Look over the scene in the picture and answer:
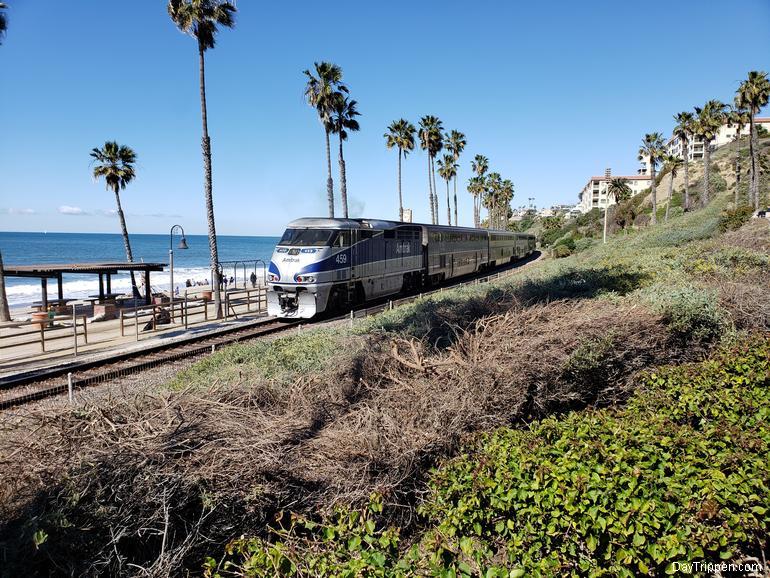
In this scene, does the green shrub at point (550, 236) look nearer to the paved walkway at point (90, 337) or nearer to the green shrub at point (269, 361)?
the paved walkway at point (90, 337)

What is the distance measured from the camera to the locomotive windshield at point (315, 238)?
17.6m

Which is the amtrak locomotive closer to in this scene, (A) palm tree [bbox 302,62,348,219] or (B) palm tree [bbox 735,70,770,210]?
(A) palm tree [bbox 302,62,348,219]

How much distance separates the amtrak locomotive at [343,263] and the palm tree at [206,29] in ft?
16.6

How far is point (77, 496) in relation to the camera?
11.8ft

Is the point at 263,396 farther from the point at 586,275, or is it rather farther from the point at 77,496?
the point at 586,275

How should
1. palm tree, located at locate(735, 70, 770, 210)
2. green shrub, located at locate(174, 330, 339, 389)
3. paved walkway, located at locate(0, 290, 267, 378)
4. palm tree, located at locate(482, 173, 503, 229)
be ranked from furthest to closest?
palm tree, located at locate(482, 173, 503, 229)
palm tree, located at locate(735, 70, 770, 210)
paved walkway, located at locate(0, 290, 267, 378)
green shrub, located at locate(174, 330, 339, 389)

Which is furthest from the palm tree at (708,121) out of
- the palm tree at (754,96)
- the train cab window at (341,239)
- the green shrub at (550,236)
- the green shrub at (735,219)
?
the train cab window at (341,239)

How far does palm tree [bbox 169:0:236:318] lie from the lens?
21.6m

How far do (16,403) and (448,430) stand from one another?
9574 millimetres

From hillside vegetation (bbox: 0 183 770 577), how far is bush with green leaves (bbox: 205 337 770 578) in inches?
0.8

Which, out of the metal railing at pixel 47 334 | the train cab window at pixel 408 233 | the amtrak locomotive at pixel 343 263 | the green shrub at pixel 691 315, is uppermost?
the train cab window at pixel 408 233

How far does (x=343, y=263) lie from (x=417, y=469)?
45.3ft

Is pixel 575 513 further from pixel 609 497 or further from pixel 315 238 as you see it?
pixel 315 238

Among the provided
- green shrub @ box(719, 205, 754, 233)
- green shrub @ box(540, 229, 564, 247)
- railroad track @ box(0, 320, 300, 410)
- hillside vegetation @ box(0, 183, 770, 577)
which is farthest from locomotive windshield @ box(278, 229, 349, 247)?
green shrub @ box(540, 229, 564, 247)
